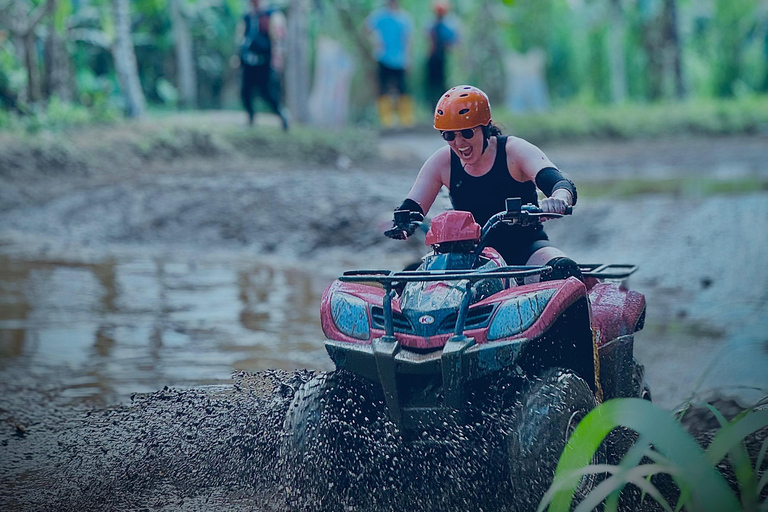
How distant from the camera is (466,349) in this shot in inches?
134

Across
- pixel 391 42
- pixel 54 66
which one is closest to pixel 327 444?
pixel 391 42

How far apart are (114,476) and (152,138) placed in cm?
1069

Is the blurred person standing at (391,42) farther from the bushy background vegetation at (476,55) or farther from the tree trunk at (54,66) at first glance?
the tree trunk at (54,66)

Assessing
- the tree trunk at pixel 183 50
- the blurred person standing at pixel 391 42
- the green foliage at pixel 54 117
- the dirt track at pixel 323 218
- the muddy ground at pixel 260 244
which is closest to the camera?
the muddy ground at pixel 260 244

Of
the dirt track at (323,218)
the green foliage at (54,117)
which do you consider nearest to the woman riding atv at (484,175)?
the dirt track at (323,218)

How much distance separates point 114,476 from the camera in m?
4.06

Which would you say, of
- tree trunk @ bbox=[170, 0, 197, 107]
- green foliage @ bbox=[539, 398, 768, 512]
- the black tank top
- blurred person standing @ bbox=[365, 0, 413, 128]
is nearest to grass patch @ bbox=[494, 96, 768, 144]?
blurred person standing @ bbox=[365, 0, 413, 128]

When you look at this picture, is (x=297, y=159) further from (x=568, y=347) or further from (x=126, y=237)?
(x=568, y=347)

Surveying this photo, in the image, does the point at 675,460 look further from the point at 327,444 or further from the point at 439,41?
the point at 439,41

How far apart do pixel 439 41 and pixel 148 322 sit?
1236cm

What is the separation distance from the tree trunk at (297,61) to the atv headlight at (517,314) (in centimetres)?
1336

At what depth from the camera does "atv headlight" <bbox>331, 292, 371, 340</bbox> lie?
3.65 m

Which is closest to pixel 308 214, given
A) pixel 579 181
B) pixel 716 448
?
pixel 579 181

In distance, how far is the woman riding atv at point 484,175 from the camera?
4.02 m
